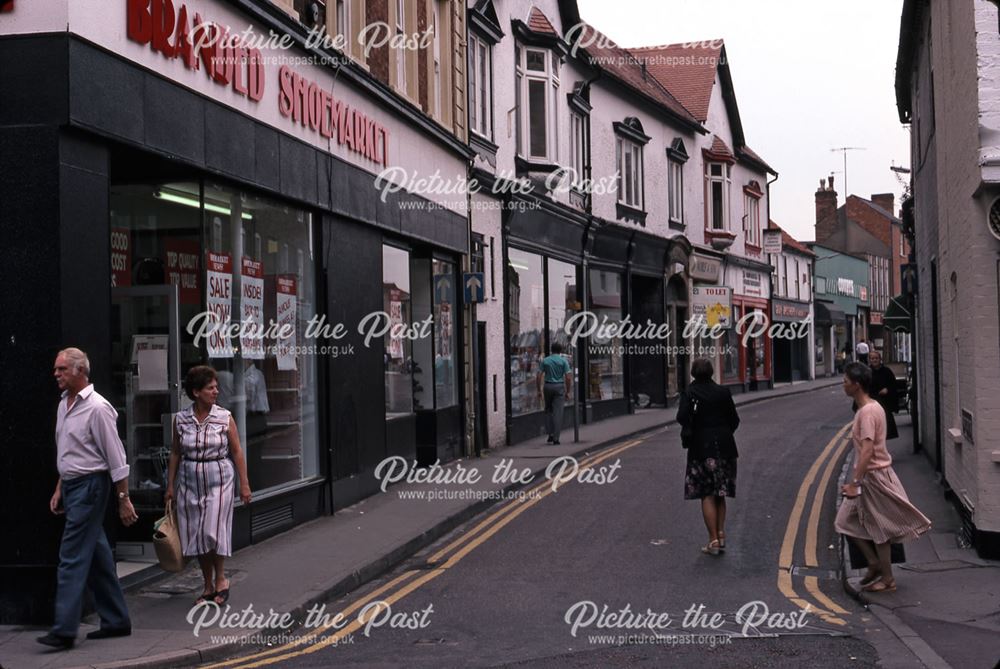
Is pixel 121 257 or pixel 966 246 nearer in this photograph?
pixel 966 246

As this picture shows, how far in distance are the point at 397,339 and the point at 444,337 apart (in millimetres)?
2171

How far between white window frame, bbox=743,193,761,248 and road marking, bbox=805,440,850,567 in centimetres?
2447

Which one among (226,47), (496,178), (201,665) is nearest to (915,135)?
(496,178)

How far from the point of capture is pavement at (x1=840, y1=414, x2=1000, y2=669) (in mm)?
7453

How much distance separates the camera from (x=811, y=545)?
11.9 meters

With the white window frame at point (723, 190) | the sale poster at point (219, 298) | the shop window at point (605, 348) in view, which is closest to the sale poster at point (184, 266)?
the sale poster at point (219, 298)

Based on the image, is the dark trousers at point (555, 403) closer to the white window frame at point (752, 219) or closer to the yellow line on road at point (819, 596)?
the yellow line on road at point (819, 596)

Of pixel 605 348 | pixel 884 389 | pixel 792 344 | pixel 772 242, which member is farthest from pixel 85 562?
pixel 792 344

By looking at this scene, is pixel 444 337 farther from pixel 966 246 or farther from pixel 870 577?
pixel 870 577

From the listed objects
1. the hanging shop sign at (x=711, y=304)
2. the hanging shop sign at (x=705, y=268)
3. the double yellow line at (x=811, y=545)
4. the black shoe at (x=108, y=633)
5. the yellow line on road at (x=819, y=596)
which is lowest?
the yellow line on road at (x=819, y=596)

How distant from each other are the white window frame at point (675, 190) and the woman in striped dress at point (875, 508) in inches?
1013

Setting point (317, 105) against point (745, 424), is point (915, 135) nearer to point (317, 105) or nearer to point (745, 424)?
point (745, 424)

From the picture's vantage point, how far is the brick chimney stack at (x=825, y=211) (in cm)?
7294

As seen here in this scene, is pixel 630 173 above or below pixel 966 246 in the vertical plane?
above
